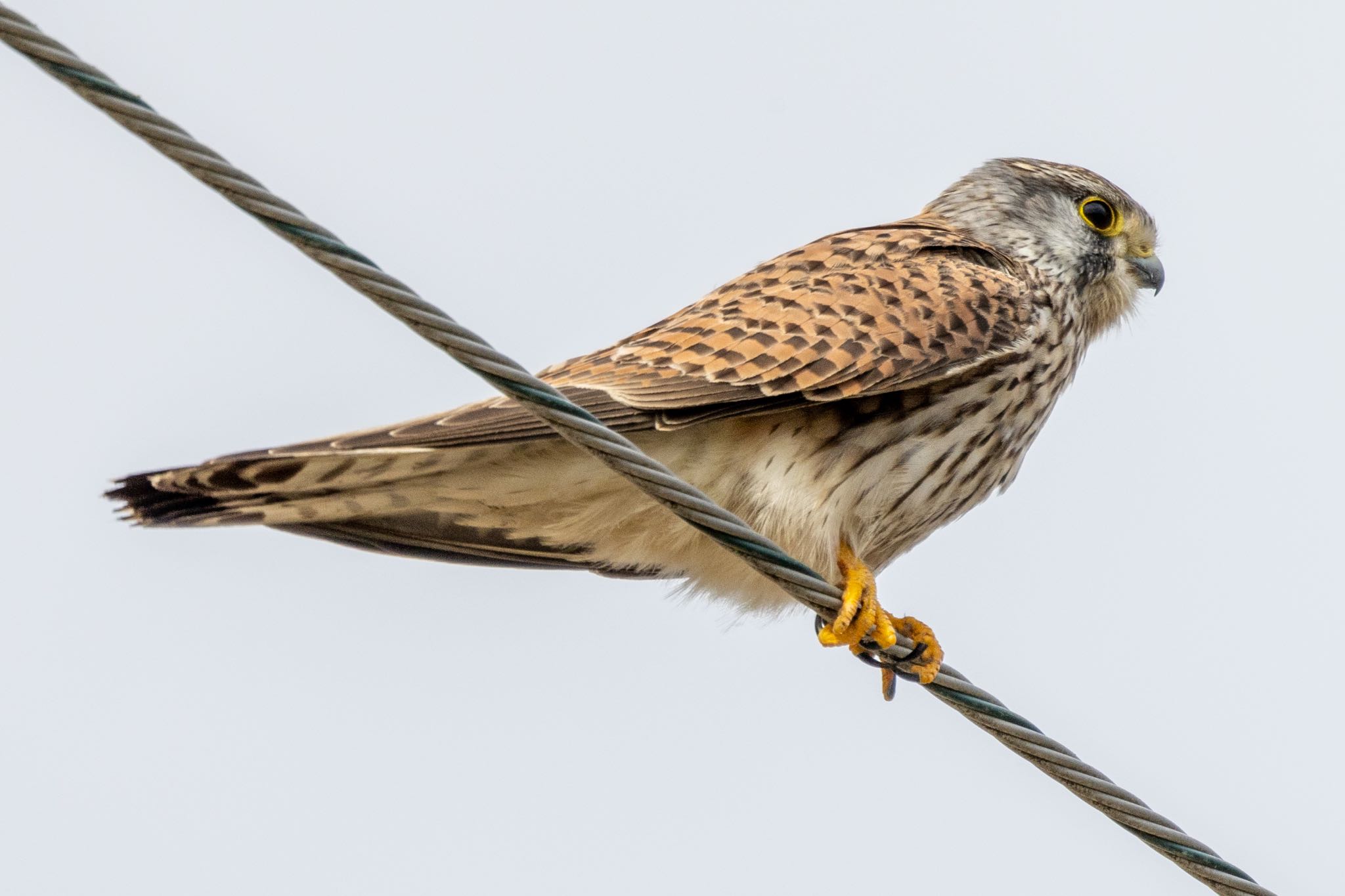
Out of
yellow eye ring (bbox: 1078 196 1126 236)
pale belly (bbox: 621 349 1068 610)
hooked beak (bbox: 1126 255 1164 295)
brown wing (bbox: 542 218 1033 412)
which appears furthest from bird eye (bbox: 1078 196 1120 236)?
pale belly (bbox: 621 349 1068 610)

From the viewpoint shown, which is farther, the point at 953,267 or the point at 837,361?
the point at 953,267

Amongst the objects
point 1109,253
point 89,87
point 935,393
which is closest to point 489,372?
point 89,87

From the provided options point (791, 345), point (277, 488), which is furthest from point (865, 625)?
point (277, 488)

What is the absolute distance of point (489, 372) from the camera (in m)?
2.43

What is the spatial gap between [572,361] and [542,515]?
0.41 m

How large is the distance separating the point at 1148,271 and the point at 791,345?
170 cm

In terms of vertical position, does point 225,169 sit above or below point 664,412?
above

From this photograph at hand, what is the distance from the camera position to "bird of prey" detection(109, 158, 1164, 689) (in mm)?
3646

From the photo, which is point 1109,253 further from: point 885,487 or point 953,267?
point 885,487

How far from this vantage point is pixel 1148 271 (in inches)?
203

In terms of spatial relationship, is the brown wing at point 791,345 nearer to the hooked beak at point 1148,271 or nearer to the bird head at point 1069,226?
the bird head at point 1069,226

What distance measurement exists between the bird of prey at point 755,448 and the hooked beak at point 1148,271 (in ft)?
2.11

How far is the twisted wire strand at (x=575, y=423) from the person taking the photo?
Result: 6.98ft

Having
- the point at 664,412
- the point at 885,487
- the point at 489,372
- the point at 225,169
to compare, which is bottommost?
the point at 885,487
